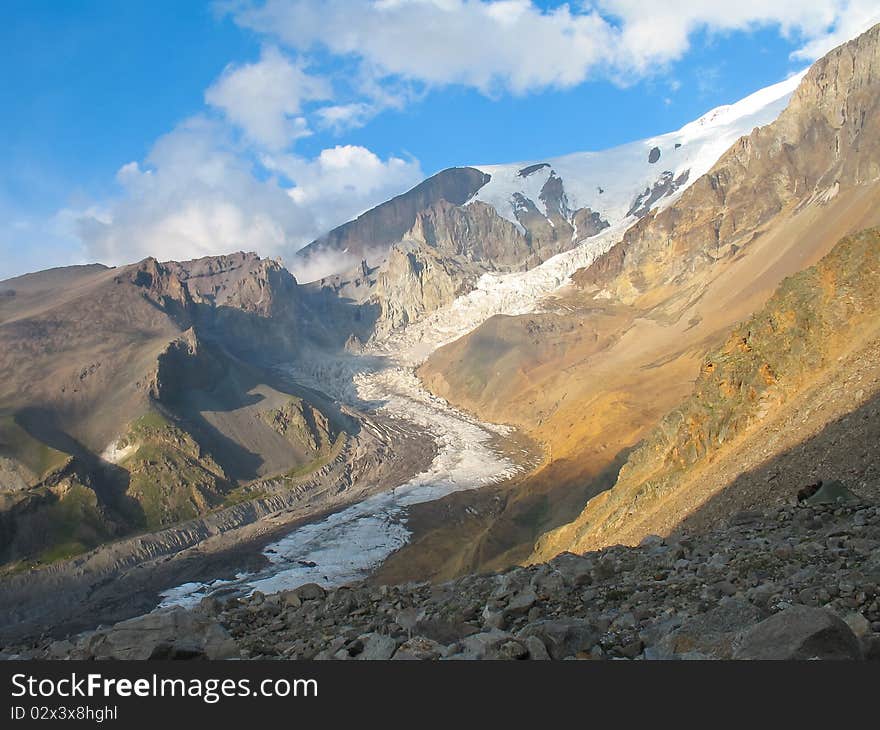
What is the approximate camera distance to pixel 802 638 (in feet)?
23.7

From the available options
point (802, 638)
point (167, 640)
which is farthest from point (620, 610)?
point (167, 640)

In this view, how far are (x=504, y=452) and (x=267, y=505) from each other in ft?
160

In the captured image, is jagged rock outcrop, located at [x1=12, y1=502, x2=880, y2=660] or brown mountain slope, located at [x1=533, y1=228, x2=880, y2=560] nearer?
jagged rock outcrop, located at [x1=12, y1=502, x2=880, y2=660]

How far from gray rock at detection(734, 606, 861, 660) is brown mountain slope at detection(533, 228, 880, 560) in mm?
14844

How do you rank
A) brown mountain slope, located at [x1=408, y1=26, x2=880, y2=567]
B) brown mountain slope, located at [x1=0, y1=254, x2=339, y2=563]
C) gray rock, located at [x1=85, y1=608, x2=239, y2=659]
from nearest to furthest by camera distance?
1. gray rock, located at [x1=85, y1=608, x2=239, y2=659]
2. brown mountain slope, located at [x1=408, y1=26, x2=880, y2=567]
3. brown mountain slope, located at [x1=0, y1=254, x2=339, y2=563]

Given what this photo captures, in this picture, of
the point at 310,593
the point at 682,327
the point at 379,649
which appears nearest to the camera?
the point at 379,649

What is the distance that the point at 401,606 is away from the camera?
17422 mm

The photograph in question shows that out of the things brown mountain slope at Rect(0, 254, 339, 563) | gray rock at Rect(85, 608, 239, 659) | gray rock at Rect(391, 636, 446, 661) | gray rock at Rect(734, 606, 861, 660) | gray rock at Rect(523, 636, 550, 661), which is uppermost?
brown mountain slope at Rect(0, 254, 339, 563)

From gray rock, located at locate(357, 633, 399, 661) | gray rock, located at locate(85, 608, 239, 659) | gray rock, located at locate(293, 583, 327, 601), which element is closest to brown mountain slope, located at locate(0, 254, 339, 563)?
gray rock, located at locate(293, 583, 327, 601)

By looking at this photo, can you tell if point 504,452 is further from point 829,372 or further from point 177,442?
point 829,372

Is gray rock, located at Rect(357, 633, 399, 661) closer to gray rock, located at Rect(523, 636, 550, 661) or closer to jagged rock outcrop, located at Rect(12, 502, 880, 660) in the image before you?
jagged rock outcrop, located at Rect(12, 502, 880, 660)

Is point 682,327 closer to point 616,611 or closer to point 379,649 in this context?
point 616,611

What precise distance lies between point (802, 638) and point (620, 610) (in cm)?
527

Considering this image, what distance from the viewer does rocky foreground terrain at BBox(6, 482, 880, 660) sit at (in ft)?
28.5
